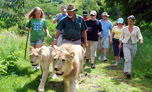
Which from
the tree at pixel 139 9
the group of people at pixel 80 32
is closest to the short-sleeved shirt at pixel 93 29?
the group of people at pixel 80 32

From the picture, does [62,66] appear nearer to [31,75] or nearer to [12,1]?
[31,75]

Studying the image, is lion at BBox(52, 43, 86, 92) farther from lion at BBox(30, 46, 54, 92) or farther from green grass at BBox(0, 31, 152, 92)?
green grass at BBox(0, 31, 152, 92)

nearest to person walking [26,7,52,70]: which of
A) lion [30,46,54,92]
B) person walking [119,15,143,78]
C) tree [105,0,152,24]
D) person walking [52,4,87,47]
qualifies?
person walking [52,4,87,47]

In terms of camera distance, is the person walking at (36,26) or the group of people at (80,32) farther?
the person walking at (36,26)

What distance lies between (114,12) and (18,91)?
46718 millimetres

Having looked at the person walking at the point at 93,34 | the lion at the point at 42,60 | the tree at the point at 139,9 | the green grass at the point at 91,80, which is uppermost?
the tree at the point at 139,9

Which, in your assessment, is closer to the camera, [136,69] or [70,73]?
[70,73]

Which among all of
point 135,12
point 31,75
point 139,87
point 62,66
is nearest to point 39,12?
point 31,75

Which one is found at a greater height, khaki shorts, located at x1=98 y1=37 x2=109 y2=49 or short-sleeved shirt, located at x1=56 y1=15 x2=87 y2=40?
short-sleeved shirt, located at x1=56 y1=15 x2=87 y2=40

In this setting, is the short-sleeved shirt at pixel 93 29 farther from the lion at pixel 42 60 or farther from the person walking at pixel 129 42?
the lion at pixel 42 60

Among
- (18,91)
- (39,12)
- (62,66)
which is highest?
(39,12)

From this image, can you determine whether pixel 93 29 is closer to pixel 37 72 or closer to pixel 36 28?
pixel 36 28

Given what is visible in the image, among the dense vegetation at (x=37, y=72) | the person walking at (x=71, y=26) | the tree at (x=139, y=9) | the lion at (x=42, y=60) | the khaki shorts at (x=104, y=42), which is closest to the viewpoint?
the lion at (x=42, y=60)

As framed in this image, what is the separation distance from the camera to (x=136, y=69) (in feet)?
25.2
